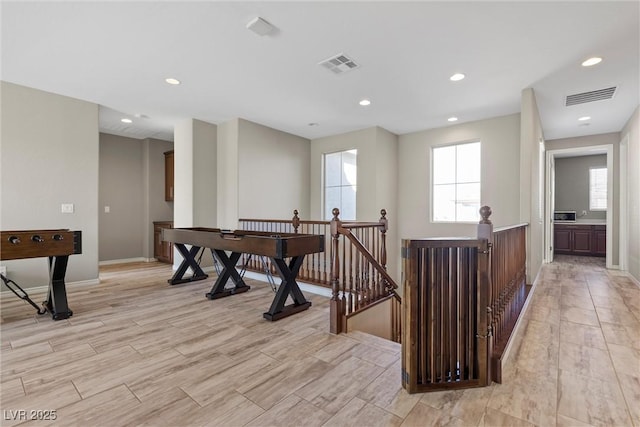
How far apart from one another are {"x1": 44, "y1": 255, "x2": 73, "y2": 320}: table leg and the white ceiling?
7.25ft

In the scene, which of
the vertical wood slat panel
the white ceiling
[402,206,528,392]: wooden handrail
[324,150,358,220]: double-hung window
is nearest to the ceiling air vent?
the white ceiling

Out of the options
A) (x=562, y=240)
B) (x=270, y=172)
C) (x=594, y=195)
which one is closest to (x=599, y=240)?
(x=562, y=240)

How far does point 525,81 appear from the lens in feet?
12.3

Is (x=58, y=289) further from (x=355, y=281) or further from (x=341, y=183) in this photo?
(x=341, y=183)

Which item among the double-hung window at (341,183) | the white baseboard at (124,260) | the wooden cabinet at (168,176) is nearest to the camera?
the white baseboard at (124,260)

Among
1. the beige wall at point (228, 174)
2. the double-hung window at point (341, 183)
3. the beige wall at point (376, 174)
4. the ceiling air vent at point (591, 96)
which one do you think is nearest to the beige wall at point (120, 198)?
the beige wall at point (228, 174)

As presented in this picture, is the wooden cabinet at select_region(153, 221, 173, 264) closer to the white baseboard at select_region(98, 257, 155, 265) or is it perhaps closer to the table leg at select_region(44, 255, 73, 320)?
the white baseboard at select_region(98, 257, 155, 265)

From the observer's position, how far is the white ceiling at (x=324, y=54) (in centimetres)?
250

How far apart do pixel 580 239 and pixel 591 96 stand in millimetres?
4800

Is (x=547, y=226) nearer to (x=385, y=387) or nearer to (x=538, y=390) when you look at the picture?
(x=538, y=390)

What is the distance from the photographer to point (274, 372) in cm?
209

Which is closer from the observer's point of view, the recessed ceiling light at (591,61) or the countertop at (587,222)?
the recessed ceiling light at (591,61)

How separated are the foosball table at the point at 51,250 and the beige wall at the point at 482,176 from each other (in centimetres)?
553

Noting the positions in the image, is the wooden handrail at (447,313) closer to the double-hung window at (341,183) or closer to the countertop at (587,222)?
the double-hung window at (341,183)
